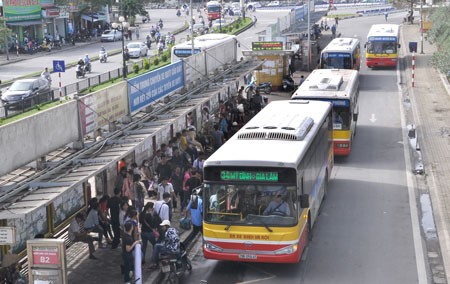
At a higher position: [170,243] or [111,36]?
[170,243]

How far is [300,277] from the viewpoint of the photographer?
50.4 feet

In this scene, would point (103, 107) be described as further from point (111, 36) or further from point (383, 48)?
point (111, 36)

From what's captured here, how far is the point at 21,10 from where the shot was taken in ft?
207

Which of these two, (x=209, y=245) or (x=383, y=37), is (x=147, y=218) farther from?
(x=383, y=37)

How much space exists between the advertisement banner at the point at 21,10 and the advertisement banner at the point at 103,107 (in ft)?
147

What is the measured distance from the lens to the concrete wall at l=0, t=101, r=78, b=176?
13969 mm

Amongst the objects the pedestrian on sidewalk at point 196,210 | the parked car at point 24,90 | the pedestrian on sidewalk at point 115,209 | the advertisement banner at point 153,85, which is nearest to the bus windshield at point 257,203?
the pedestrian on sidewalk at point 196,210

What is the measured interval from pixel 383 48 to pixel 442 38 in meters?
9.88

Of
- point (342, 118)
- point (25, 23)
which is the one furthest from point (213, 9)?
point (342, 118)

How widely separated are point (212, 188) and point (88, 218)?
2902mm

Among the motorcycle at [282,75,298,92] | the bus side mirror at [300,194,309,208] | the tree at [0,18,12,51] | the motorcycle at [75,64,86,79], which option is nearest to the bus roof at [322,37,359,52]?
the motorcycle at [282,75,298,92]

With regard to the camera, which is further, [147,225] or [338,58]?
[338,58]

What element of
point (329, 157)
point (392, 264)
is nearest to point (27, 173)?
point (392, 264)

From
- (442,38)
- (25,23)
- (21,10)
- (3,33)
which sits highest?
(21,10)
